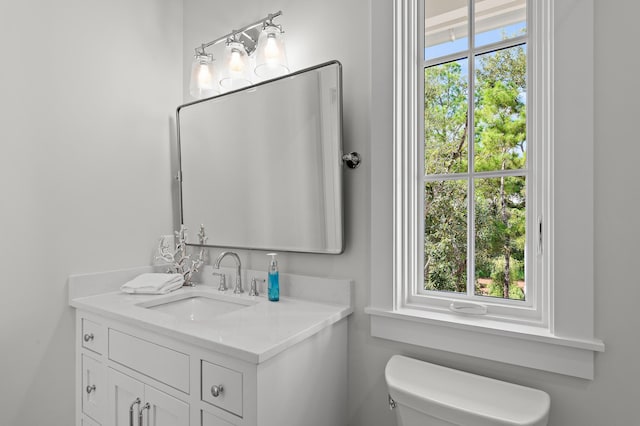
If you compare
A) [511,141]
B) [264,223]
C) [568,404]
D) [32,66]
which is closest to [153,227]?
[264,223]

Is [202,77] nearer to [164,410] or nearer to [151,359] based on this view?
[151,359]

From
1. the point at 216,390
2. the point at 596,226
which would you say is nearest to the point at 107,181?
the point at 216,390

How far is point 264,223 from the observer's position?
1.55 meters

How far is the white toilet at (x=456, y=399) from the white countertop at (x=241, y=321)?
31 centimetres

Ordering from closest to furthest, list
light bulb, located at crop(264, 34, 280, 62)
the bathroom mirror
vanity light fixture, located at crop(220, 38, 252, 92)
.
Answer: the bathroom mirror, light bulb, located at crop(264, 34, 280, 62), vanity light fixture, located at crop(220, 38, 252, 92)

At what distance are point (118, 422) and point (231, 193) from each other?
1022 millimetres

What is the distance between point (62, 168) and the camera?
1474 millimetres

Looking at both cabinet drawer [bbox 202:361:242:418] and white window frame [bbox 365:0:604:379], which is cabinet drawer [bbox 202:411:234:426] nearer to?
cabinet drawer [bbox 202:361:242:418]

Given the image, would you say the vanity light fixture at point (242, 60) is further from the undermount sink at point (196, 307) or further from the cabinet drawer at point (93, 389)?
the cabinet drawer at point (93, 389)

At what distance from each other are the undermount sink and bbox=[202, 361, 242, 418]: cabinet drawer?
0.48 m

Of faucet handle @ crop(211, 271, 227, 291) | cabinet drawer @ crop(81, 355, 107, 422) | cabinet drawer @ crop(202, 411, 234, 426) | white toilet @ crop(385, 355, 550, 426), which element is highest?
faucet handle @ crop(211, 271, 227, 291)

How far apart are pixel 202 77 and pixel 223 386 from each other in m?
1.45

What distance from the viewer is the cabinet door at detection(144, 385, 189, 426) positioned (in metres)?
1.06

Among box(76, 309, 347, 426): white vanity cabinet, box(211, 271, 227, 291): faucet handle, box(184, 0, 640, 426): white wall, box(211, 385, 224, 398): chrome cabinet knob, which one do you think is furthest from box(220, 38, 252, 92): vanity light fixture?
box(211, 385, 224, 398): chrome cabinet knob
